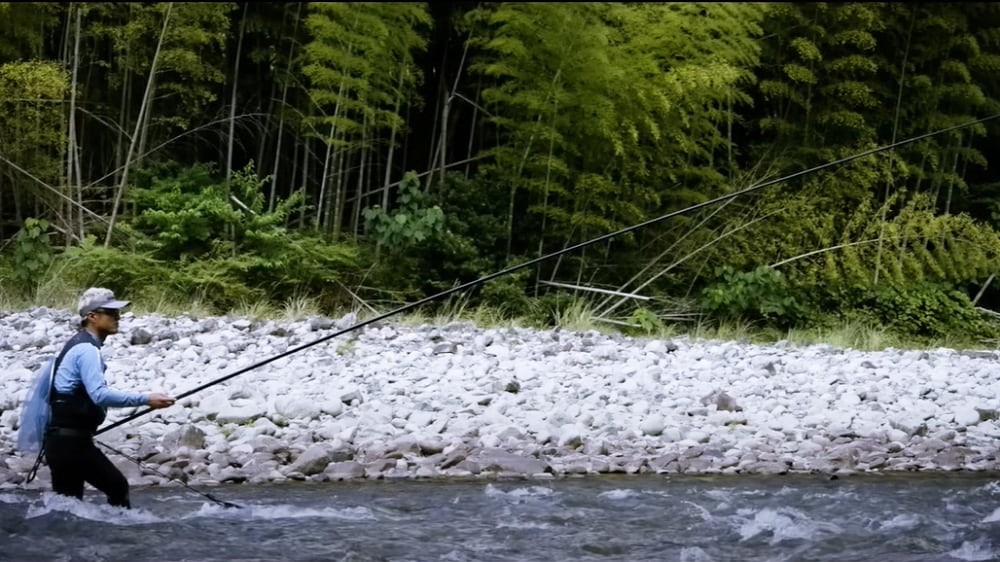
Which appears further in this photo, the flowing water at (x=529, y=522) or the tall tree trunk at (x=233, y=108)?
the tall tree trunk at (x=233, y=108)

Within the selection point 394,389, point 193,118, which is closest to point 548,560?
point 394,389

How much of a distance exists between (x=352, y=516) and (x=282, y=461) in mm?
733

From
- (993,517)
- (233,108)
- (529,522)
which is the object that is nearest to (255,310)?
(233,108)

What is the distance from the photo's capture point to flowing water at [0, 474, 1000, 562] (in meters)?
3.20

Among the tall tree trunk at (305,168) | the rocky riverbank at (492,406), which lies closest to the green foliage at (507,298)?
the rocky riverbank at (492,406)

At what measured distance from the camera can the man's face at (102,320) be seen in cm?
299

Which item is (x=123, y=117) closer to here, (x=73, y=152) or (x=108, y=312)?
(x=73, y=152)

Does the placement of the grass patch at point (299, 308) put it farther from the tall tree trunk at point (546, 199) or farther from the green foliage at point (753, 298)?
the green foliage at point (753, 298)

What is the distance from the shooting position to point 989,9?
9.59 metres

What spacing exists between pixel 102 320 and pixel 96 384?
227mm

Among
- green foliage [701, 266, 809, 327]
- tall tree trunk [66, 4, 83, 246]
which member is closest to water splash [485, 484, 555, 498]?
green foliage [701, 266, 809, 327]

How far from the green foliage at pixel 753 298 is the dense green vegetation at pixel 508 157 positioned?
0.03 metres

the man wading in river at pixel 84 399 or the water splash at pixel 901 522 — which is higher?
the man wading in river at pixel 84 399

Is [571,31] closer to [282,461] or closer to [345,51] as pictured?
[345,51]
